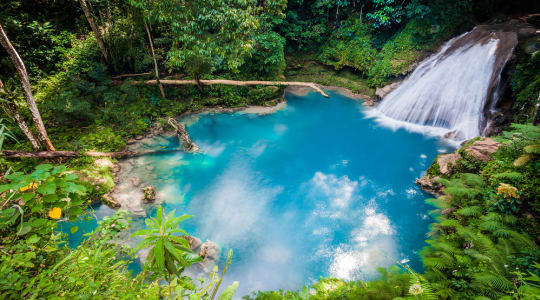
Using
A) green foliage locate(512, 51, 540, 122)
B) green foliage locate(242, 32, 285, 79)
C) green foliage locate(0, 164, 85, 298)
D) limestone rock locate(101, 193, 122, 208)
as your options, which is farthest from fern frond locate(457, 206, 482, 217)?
green foliage locate(242, 32, 285, 79)

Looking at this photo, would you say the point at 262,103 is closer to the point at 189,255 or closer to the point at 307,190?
the point at 307,190

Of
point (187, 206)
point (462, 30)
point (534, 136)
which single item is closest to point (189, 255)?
point (187, 206)

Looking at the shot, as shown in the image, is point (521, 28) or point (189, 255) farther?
point (521, 28)

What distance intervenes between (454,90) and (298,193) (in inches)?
373

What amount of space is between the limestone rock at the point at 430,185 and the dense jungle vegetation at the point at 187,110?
23.0 inches

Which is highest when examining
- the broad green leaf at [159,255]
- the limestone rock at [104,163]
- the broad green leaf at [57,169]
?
the broad green leaf at [57,169]

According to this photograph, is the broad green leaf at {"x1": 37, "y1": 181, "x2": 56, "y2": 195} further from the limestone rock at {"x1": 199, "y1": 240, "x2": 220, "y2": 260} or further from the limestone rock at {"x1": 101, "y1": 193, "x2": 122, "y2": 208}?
the limestone rock at {"x1": 101, "y1": 193, "x2": 122, "y2": 208}

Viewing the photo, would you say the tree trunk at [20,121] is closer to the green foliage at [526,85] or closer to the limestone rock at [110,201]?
the limestone rock at [110,201]

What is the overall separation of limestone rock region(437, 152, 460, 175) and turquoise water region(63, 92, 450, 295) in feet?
2.91

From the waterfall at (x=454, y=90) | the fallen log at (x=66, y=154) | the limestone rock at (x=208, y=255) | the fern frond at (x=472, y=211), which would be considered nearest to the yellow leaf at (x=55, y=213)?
the limestone rock at (x=208, y=255)

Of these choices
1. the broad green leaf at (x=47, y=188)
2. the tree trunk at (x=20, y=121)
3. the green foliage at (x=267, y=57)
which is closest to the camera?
the broad green leaf at (x=47, y=188)

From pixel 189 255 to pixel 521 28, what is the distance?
16.5 meters

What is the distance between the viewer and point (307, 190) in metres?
7.80

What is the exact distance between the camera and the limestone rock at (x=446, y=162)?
6902mm
